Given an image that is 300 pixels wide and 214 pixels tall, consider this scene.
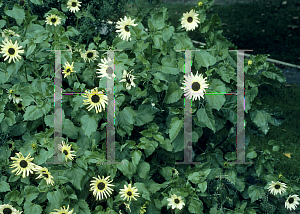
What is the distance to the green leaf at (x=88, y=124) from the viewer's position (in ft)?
6.02

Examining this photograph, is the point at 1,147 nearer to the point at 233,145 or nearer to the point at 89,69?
the point at 89,69

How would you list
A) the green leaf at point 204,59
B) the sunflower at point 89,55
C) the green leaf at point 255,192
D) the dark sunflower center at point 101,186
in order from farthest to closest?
the green leaf at point 255,192 → the sunflower at point 89,55 → the green leaf at point 204,59 → the dark sunflower center at point 101,186

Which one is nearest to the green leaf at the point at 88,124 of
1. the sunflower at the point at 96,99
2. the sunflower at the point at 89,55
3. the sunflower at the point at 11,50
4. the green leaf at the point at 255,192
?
the sunflower at the point at 96,99

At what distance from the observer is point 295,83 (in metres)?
5.07

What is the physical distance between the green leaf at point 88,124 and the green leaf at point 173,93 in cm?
47

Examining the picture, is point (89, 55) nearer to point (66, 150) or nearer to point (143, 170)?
point (66, 150)

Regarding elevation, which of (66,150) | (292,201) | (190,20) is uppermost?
(190,20)

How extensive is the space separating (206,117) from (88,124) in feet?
2.35

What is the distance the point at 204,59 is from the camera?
2111 millimetres

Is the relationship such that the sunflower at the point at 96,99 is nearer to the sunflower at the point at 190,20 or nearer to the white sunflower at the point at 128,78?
the white sunflower at the point at 128,78

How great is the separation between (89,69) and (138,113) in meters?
0.51

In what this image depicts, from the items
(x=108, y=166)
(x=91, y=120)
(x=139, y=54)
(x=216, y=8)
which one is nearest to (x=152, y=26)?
(x=139, y=54)

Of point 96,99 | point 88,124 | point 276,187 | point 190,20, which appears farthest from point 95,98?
point 276,187

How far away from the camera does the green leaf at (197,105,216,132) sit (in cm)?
199
